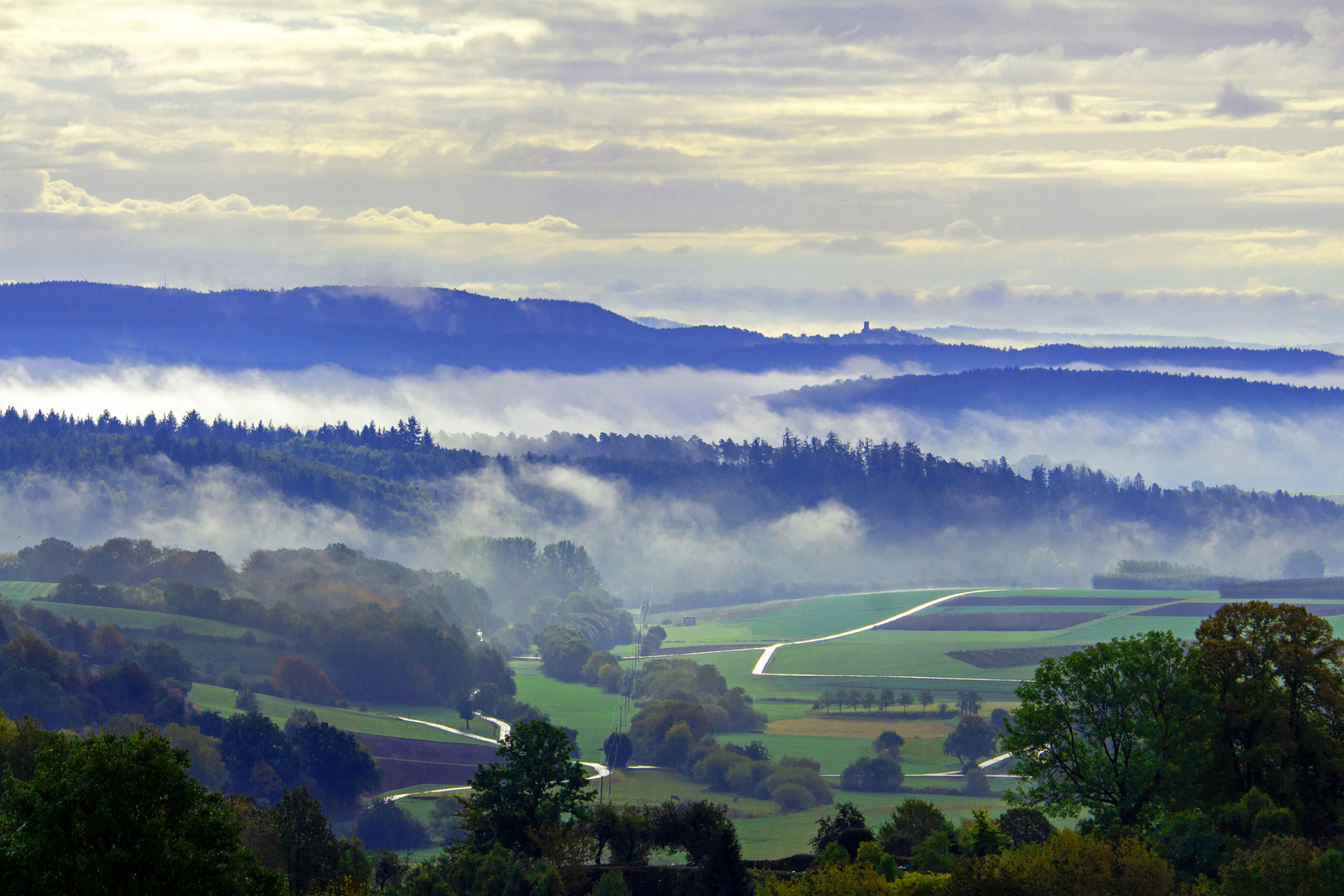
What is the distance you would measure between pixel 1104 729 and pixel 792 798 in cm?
12113

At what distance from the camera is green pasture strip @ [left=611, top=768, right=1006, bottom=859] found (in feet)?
A: 513

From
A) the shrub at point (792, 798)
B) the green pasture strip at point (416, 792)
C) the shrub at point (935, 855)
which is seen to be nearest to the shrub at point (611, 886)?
the shrub at point (935, 855)

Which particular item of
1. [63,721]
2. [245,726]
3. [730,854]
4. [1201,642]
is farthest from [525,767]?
[63,721]

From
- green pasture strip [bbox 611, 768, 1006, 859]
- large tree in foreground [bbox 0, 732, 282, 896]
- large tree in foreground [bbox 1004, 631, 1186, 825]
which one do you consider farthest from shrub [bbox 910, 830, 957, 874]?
green pasture strip [bbox 611, 768, 1006, 859]

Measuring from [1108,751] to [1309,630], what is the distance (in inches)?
450

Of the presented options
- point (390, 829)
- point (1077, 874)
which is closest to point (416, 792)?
point (390, 829)

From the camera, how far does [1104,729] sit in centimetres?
6850

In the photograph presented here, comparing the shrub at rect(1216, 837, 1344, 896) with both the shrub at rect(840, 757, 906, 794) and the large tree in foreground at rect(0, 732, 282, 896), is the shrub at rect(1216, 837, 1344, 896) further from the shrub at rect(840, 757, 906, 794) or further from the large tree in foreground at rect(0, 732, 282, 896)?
the shrub at rect(840, 757, 906, 794)

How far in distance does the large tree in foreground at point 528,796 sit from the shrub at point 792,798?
103617mm

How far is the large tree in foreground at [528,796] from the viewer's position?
7950 cm

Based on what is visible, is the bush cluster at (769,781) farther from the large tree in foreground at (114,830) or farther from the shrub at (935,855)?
the large tree in foreground at (114,830)

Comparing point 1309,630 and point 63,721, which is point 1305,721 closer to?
point 1309,630

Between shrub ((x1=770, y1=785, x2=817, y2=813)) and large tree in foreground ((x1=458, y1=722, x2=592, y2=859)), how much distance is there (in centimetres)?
10362

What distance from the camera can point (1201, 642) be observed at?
69938 mm
